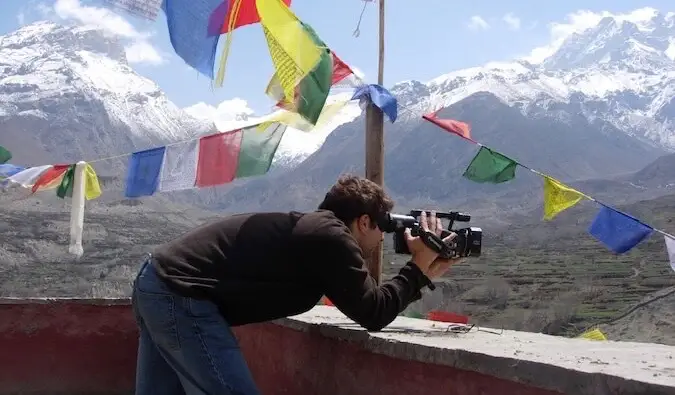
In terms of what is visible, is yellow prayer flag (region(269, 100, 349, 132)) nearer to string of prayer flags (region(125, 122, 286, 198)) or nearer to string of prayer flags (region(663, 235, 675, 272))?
string of prayer flags (region(125, 122, 286, 198))

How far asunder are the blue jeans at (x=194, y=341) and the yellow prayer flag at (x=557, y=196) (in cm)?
614

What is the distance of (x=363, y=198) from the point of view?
2.85 m

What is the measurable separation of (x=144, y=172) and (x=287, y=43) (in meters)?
3.91

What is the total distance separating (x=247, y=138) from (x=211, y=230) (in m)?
5.10

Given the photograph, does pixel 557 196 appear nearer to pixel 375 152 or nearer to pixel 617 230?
pixel 617 230

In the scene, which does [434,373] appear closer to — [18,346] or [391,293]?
[391,293]

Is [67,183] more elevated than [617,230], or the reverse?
[67,183]

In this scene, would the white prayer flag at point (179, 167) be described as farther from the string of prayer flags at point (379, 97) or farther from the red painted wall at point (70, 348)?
the red painted wall at point (70, 348)

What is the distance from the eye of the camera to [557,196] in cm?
831

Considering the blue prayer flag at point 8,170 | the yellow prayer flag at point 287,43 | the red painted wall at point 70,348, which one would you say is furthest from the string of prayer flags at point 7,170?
the yellow prayer flag at point 287,43

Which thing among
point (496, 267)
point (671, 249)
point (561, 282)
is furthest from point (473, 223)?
point (671, 249)

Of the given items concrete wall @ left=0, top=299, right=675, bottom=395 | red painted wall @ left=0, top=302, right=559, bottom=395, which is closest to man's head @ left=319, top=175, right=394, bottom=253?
concrete wall @ left=0, top=299, right=675, bottom=395

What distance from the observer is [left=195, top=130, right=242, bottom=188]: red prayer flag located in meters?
7.84

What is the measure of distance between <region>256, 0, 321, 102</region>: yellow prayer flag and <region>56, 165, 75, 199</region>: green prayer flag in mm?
4439
